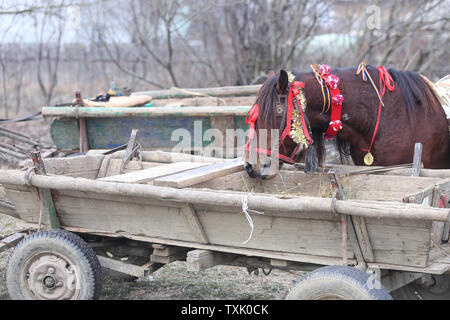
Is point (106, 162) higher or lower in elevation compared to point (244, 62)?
lower

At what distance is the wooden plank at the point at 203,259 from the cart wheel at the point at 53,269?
0.64m

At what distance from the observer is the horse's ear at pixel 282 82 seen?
3.35 metres

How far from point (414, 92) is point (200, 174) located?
1.72m

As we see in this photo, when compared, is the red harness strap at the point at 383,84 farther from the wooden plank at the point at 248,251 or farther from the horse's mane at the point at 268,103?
the wooden plank at the point at 248,251

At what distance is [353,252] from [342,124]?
1361mm

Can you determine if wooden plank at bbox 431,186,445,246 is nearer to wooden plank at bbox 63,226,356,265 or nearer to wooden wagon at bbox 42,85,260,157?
wooden plank at bbox 63,226,356,265

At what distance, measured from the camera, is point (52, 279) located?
315 cm

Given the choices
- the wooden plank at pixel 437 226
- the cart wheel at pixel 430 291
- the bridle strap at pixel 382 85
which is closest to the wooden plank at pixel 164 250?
the cart wheel at pixel 430 291

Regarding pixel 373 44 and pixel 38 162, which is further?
pixel 373 44
